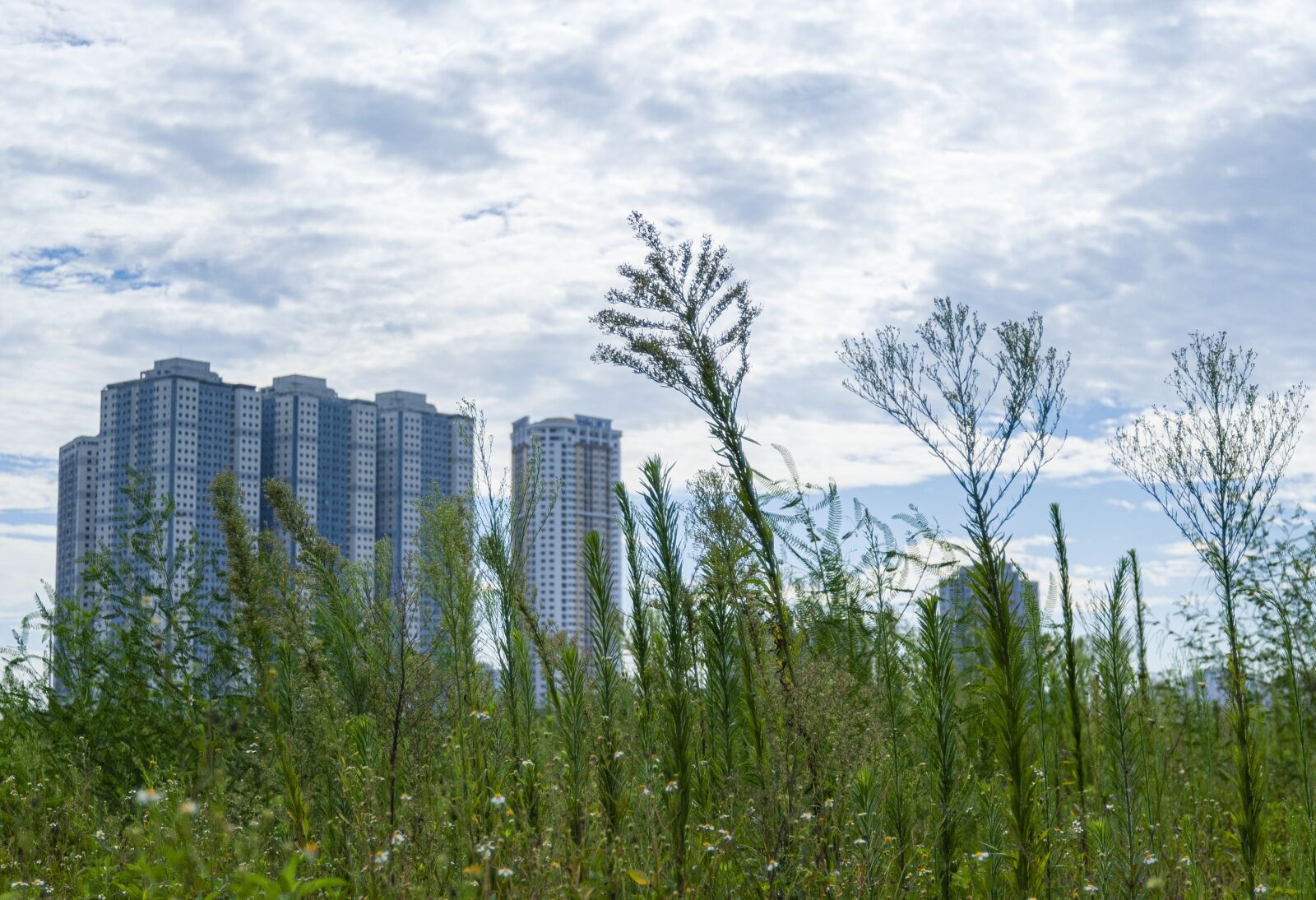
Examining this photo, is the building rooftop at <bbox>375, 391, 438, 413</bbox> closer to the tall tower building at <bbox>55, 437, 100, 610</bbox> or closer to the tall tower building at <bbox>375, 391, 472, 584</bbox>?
the tall tower building at <bbox>375, 391, 472, 584</bbox>

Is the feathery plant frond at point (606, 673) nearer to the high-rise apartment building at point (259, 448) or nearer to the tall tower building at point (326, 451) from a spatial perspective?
the high-rise apartment building at point (259, 448)

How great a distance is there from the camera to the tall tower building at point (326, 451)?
84.6 meters

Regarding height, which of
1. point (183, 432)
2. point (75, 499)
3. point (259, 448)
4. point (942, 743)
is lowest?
point (942, 743)

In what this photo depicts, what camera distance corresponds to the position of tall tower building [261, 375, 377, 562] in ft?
278

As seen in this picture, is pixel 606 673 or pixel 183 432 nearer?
pixel 606 673

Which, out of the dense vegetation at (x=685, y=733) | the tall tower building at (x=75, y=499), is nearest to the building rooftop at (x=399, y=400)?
the tall tower building at (x=75, y=499)

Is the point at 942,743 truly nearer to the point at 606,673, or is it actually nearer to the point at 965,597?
the point at 606,673

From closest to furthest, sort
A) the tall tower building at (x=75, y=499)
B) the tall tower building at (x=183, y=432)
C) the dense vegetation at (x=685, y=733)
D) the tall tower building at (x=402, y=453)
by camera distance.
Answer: the dense vegetation at (x=685, y=733)
the tall tower building at (x=75, y=499)
the tall tower building at (x=183, y=432)
the tall tower building at (x=402, y=453)

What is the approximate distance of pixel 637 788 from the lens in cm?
372

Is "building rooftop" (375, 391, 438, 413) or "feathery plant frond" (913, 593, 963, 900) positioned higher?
"building rooftop" (375, 391, 438, 413)

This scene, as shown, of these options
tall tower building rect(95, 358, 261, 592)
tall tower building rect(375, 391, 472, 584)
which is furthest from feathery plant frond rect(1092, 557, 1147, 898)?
tall tower building rect(375, 391, 472, 584)

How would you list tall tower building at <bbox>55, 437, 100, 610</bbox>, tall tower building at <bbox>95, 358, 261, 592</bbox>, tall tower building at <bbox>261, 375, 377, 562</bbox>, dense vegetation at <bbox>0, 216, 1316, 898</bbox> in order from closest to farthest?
1. dense vegetation at <bbox>0, 216, 1316, 898</bbox>
2. tall tower building at <bbox>55, 437, 100, 610</bbox>
3. tall tower building at <bbox>95, 358, 261, 592</bbox>
4. tall tower building at <bbox>261, 375, 377, 562</bbox>

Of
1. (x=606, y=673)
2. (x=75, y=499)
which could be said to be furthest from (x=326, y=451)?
(x=606, y=673)

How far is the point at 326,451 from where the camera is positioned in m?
86.9
